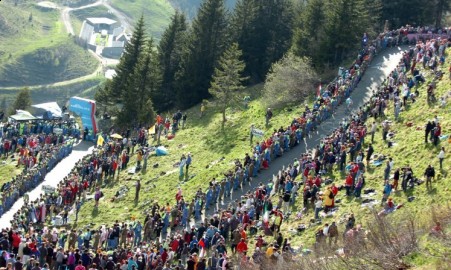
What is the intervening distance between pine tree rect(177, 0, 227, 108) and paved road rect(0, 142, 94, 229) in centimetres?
1528

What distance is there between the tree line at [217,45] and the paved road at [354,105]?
6.38 m

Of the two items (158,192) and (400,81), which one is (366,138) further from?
(158,192)

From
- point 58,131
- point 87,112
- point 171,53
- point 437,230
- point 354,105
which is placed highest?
point 437,230

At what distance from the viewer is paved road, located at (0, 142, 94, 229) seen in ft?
142

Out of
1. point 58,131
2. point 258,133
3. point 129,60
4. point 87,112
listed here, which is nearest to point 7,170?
point 58,131

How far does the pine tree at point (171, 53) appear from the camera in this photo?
74812 millimetres

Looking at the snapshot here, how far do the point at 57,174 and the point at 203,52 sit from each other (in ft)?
85.4

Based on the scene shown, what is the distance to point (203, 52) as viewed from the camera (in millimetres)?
72750

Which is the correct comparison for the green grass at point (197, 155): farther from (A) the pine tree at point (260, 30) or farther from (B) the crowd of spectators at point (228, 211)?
(A) the pine tree at point (260, 30)

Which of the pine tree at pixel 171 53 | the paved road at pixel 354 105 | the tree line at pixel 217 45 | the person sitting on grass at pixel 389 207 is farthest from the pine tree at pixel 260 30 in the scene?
the person sitting on grass at pixel 389 207

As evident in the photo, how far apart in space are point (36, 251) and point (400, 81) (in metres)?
27.7

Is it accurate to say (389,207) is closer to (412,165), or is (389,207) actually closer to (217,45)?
(412,165)

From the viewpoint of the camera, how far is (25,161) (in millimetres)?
52656

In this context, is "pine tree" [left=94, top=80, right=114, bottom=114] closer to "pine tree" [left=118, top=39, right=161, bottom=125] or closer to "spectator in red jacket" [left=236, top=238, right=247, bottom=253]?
"pine tree" [left=118, top=39, right=161, bottom=125]
